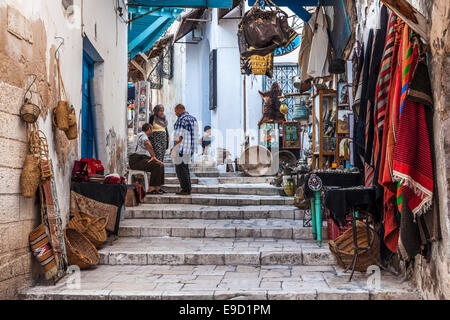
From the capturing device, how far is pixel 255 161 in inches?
503

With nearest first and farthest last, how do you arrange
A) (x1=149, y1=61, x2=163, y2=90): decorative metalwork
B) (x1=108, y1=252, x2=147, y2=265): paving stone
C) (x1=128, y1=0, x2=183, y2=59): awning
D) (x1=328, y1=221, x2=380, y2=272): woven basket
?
(x1=328, y1=221, x2=380, y2=272): woven basket
(x1=108, y1=252, x2=147, y2=265): paving stone
(x1=128, y1=0, x2=183, y2=59): awning
(x1=149, y1=61, x2=163, y2=90): decorative metalwork

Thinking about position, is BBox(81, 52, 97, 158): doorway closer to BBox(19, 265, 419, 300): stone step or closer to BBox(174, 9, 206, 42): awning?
BBox(19, 265, 419, 300): stone step

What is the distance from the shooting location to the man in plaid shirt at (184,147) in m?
9.30

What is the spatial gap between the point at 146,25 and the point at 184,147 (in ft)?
17.2

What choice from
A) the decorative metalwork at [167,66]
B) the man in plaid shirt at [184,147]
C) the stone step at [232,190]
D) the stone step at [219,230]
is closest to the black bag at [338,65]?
the stone step at [219,230]

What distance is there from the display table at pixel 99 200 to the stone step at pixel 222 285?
2.93 ft

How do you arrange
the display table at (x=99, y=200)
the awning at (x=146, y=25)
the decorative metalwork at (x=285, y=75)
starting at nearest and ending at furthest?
the display table at (x=99, y=200) → the awning at (x=146, y=25) → the decorative metalwork at (x=285, y=75)

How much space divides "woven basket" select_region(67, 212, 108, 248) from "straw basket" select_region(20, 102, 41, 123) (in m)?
1.68

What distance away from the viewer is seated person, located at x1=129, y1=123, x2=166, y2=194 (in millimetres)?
9438

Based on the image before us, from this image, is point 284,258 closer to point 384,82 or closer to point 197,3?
point 384,82

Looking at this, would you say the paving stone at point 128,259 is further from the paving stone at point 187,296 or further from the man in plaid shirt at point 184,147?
the man in plaid shirt at point 184,147

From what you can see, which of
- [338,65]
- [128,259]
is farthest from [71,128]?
[338,65]

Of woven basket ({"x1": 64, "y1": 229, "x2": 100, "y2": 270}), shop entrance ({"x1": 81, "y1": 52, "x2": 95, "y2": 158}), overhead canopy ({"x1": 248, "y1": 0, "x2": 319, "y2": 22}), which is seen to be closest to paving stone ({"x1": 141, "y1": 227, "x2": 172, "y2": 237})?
woven basket ({"x1": 64, "y1": 229, "x2": 100, "y2": 270})

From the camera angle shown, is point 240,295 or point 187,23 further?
point 187,23
